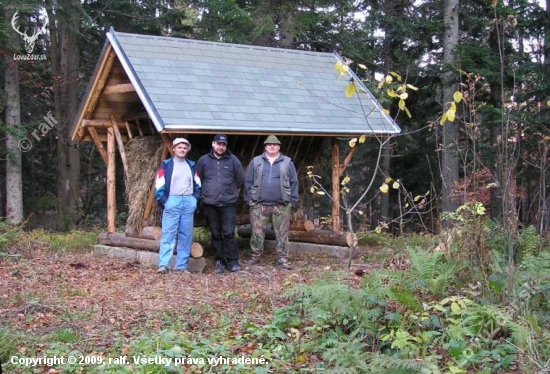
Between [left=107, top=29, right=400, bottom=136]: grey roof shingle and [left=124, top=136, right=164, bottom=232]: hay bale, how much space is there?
147 centimetres

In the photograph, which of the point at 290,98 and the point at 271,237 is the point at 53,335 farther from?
the point at 271,237

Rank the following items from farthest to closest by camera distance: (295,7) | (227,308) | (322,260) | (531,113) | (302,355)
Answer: (295,7) < (531,113) < (322,260) < (227,308) < (302,355)

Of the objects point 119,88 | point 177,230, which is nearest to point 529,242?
point 177,230

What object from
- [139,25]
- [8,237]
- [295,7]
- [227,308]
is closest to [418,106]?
[295,7]

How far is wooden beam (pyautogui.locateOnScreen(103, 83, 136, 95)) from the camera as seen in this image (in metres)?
10.4

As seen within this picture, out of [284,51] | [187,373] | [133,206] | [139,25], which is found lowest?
[187,373]

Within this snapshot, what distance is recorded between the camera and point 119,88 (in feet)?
34.9

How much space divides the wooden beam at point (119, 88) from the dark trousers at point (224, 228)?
8.41ft

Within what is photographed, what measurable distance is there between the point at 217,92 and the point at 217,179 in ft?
5.50

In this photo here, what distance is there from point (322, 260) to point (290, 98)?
2.94 metres

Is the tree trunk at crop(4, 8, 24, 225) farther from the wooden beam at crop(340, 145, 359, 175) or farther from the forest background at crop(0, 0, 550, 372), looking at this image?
the wooden beam at crop(340, 145, 359, 175)

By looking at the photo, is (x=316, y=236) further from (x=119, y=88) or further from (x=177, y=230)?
(x=119, y=88)

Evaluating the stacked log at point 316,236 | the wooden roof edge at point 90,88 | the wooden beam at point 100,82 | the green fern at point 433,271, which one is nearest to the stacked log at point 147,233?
the wooden roof edge at point 90,88

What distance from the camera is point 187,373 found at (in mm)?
4789
